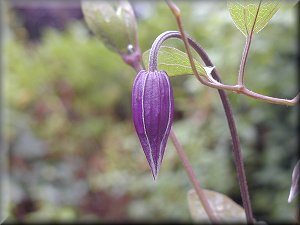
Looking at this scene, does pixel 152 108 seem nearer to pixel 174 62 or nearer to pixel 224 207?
pixel 174 62

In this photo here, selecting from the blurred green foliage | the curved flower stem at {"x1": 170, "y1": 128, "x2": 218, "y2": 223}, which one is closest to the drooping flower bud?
the curved flower stem at {"x1": 170, "y1": 128, "x2": 218, "y2": 223}

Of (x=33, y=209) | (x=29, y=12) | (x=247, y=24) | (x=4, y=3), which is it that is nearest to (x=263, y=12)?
(x=247, y=24)

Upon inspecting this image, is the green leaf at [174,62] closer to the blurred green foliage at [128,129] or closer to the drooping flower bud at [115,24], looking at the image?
the drooping flower bud at [115,24]

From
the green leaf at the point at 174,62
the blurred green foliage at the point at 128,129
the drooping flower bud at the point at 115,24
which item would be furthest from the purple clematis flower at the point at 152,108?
the blurred green foliage at the point at 128,129

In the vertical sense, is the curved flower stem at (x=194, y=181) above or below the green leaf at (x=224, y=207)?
above

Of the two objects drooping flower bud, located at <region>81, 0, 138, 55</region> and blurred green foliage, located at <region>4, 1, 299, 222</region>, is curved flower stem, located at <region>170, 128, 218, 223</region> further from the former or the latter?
blurred green foliage, located at <region>4, 1, 299, 222</region>
